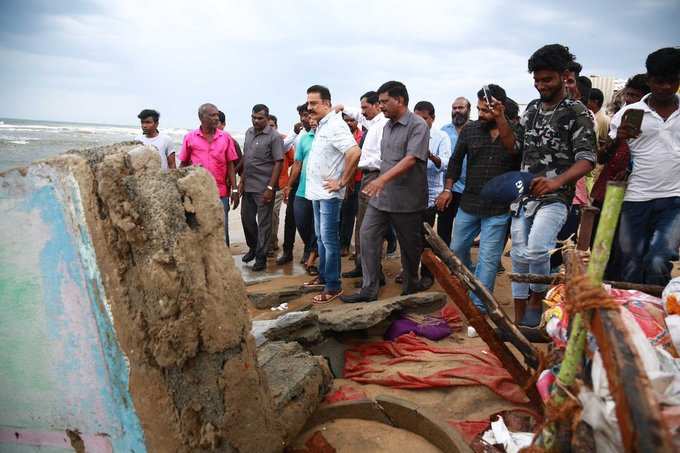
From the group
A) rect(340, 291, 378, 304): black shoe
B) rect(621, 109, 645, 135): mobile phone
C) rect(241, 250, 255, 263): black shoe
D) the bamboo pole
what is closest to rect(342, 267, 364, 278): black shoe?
rect(340, 291, 378, 304): black shoe

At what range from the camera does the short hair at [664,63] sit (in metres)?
2.77

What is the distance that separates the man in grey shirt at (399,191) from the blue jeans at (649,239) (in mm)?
1677

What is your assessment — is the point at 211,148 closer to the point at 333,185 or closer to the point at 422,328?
the point at 333,185

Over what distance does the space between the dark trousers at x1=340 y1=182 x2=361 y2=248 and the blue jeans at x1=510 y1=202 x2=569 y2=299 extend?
3.18 metres

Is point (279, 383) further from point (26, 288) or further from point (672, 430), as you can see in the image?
point (672, 430)

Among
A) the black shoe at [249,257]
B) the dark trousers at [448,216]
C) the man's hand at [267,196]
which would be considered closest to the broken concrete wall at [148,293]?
the dark trousers at [448,216]

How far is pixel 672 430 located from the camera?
1090 millimetres

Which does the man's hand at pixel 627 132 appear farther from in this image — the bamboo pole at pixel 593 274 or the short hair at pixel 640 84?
the bamboo pole at pixel 593 274

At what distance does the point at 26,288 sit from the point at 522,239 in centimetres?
294

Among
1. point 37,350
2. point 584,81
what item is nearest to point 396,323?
point 37,350

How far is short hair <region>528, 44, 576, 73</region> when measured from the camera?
2861 mm

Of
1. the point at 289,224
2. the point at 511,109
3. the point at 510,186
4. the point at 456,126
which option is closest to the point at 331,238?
the point at 289,224

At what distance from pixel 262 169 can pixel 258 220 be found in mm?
694

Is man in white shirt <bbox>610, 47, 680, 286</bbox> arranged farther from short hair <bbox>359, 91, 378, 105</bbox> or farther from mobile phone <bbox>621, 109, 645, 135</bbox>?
short hair <bbox>359, 91, 378, 105</bbox>
